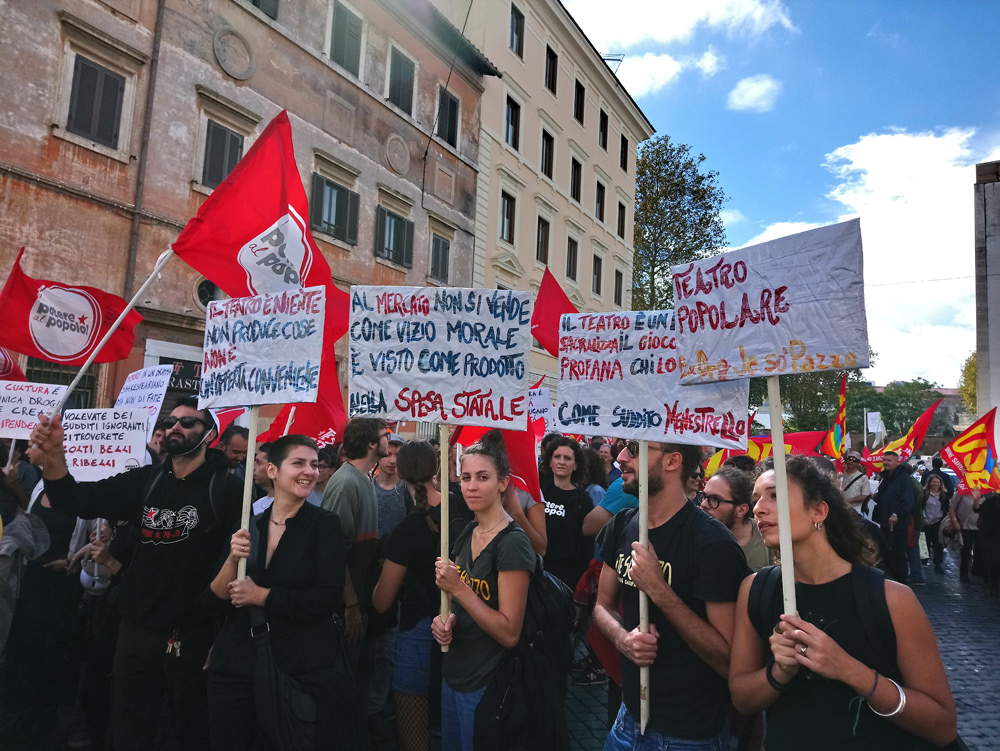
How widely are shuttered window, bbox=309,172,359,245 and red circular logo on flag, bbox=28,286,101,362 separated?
9.33m

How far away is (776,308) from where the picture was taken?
233 cm

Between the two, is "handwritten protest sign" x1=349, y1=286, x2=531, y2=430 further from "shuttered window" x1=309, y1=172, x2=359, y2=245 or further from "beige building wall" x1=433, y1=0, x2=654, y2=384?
"beige building wall" x1=433, y1=0, x2=654, y2=384

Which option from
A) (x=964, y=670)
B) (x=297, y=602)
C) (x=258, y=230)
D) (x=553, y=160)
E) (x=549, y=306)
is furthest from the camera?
(x=553, y=160)

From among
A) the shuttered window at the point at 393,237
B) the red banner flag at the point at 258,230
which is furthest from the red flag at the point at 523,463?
the shuttered window at the point at 393,237

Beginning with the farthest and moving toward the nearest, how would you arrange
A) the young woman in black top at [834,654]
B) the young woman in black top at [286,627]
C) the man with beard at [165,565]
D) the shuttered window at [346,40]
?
1. the shuttered window at [346,40]
2. the man with beard at [165,565]
3. the young woman in black top at [286,627]
4. the young woman in black top at [834,654]

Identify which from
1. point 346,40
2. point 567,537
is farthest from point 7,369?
Result: point 346,40

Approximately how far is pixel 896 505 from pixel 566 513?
23.0 feet

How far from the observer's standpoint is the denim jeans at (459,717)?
2.98 metres

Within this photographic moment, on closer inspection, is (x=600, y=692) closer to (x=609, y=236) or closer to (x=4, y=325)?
(x=4, y=325)

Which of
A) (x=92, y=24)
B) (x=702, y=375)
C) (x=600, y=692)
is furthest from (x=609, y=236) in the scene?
(x=702, y=375)

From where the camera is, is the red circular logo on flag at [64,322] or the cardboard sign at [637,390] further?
the red circular logo on flag at [64,322]

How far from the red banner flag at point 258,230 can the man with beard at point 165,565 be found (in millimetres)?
1083

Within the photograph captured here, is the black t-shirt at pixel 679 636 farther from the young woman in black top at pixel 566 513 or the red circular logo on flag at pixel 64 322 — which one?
the red circular logo on flag at pixel 64 322

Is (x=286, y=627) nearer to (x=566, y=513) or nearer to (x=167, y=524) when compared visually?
(x=167, y=524)
